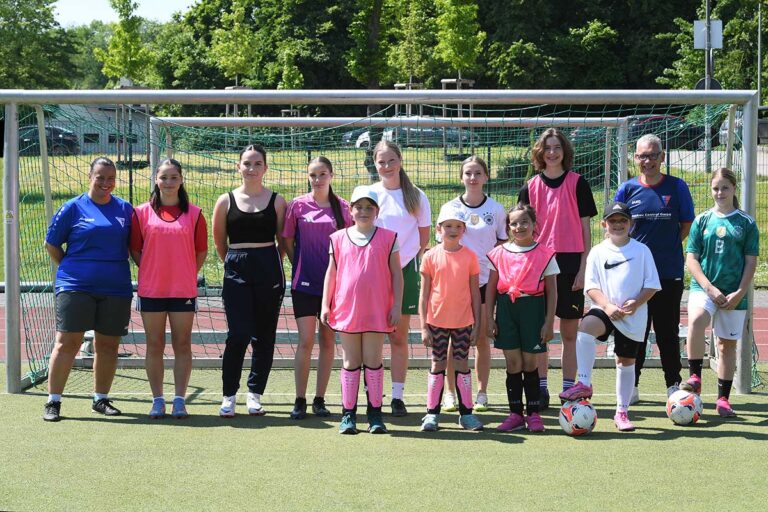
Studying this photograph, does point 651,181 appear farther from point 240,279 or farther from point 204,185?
point 204,185

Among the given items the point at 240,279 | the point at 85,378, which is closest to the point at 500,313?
the point at 240,279

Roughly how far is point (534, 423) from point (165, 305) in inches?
105

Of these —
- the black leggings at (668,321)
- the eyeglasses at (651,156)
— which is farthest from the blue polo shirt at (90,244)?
the black leggings at (668,321)

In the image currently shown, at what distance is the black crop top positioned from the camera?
22.2ft

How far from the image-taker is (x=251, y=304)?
22.5 feet

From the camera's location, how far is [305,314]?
22.5 ft

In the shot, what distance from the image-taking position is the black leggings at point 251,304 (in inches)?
268

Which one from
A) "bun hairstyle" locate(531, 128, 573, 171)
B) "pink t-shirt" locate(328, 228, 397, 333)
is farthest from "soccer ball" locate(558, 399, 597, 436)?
"bun hairstyle" locate(531, 128, 573, 171)

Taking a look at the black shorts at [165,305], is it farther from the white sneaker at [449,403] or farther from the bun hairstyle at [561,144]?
the bun hairstyle at [561,144]

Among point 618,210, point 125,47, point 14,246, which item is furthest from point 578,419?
point 125,47

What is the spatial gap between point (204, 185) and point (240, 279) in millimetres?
4143

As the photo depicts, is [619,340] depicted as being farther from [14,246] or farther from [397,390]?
[14,246]

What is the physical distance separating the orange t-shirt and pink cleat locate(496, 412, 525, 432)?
683mm

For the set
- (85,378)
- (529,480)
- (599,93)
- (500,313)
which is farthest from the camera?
(85,378)
